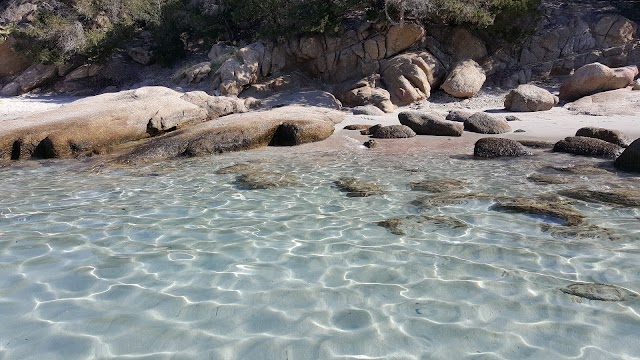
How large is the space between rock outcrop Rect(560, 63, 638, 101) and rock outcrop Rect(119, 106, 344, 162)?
24.3 feet

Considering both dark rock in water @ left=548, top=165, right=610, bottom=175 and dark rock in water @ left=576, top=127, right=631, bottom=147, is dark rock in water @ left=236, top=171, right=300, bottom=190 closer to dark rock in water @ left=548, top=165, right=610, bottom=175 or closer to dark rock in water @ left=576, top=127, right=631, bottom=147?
dark rock in water @ left=548, top=165, right=610, bottom=175

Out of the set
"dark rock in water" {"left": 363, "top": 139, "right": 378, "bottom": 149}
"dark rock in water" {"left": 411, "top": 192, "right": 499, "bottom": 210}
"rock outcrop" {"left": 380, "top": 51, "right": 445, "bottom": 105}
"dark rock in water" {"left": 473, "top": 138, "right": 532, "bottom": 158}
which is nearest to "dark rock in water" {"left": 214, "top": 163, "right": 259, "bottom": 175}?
"dark rock in water" {"left": 363, "top": 139, "right": 378, "bottom": 149}

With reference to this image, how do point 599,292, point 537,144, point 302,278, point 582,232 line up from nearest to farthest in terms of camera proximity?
point 599,292 → point 302,278 → point 582,232 → point 537,144

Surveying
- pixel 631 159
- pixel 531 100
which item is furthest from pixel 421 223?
pixel 531 100

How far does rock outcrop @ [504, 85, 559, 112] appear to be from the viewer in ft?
42.6

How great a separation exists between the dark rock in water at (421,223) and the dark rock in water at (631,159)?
3777 mm

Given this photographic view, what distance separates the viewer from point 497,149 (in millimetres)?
8656

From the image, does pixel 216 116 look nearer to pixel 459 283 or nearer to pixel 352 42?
pixel 352 42

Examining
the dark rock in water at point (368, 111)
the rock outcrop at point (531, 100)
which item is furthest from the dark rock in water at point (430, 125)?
the rock outcrop at point (531, 100)

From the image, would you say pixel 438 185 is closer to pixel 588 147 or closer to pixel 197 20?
pixel 588 147

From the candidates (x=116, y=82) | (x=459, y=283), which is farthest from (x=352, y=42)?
(x=459, y=283)

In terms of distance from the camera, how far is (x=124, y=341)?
9.32 feet

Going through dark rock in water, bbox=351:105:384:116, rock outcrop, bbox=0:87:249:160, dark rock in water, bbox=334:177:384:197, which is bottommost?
dark rock in water, bbox=334:177:384:197

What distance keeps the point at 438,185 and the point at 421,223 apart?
1.64 metres
